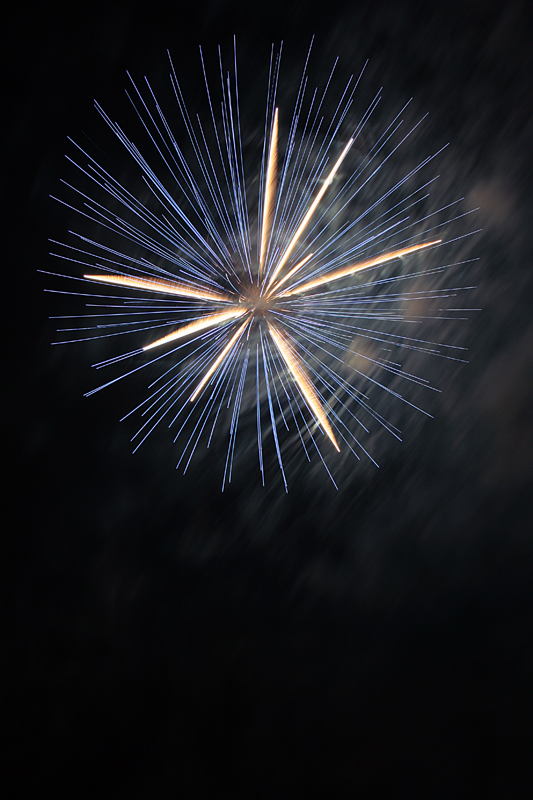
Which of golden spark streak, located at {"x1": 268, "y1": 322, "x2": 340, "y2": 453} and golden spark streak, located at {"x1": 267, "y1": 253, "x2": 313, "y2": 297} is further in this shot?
golden spark streak, located at {"x1": 268, "y1": 322, "x2": 340, "y2": 453}

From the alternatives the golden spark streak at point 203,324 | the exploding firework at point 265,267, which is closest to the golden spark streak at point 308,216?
the exploding firework at point 265,267

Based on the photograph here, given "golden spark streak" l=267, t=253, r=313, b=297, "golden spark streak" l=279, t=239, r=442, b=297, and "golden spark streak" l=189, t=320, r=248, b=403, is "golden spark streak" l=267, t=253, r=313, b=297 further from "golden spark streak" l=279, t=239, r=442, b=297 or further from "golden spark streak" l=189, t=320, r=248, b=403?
"golden spark streak" l=189, t=320, r=248, b=403

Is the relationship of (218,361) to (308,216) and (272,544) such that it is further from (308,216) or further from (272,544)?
(272,544)

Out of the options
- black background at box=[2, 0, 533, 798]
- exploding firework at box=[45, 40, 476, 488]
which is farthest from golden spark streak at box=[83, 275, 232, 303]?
black background at box=[2, 0, 533, 798]

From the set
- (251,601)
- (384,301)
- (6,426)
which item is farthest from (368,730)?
(6,426)

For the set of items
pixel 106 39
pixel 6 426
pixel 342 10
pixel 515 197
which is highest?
pixel 342 10

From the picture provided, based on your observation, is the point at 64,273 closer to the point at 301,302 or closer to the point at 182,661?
the point at 301,302
